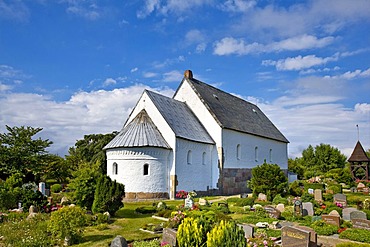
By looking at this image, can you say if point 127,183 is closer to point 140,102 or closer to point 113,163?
point 113,163

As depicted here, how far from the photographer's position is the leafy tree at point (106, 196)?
1278 cm

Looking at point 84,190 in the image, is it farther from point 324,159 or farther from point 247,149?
point 324,159

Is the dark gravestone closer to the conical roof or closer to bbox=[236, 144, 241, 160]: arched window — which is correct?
bbox=[236, 144, 241, 160]: arched window

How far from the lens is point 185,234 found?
7.29m

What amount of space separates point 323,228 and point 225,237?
5444 mm

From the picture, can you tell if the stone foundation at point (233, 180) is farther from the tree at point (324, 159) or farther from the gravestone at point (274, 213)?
the tree at point (324, 159)

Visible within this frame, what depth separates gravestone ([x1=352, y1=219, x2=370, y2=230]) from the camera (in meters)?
11.1

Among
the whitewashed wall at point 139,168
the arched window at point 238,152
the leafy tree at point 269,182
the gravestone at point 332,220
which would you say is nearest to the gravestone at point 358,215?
the gravestone at point 332,220

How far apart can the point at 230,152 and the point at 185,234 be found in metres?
18.1

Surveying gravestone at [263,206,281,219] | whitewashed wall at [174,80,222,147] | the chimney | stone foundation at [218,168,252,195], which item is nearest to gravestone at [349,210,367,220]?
gravestone at [263,206,281,219]

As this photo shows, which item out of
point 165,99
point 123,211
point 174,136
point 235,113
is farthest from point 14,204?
point 235,113

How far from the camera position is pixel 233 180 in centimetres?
2514

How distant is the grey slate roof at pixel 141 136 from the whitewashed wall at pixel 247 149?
588 centimetres

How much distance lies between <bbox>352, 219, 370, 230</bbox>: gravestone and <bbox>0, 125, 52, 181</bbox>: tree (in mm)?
20472
